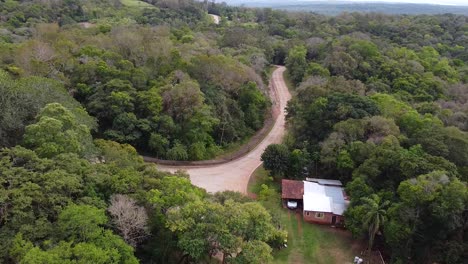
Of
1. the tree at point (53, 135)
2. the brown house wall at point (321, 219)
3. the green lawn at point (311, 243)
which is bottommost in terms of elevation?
the green lawn at point (311, 243)

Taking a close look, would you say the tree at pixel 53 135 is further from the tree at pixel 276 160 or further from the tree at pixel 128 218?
the tree at pixel 276 160

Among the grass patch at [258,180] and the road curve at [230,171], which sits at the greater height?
the road curve at [230,171]

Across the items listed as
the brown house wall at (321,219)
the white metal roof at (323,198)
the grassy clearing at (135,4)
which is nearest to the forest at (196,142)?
the white metal roof at (323,198)

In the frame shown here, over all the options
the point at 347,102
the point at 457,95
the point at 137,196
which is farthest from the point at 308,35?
the point at 137,196

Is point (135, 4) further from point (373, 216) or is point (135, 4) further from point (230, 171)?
point (373, 216)

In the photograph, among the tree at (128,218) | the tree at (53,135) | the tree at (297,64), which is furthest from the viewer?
the tree at (297,64)

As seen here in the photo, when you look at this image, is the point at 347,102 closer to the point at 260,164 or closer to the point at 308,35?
the point at 260,164
